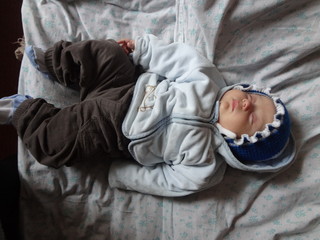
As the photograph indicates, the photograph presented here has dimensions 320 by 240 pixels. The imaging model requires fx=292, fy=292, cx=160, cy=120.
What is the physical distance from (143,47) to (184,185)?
18.5 inches

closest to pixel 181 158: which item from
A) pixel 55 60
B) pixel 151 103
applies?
pixel 151 103

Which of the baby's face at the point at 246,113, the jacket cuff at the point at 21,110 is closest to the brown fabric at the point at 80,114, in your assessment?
the jacket cuff at the point at 21,110

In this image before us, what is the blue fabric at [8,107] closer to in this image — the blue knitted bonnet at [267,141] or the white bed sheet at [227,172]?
the white bed sheet at [227,172]

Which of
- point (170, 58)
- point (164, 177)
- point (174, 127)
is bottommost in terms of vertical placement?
point (164, 177)

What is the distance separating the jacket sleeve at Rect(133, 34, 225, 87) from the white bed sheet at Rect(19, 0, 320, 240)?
47 millimetres

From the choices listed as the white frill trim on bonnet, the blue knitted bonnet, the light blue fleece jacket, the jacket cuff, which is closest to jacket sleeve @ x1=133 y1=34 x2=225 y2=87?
the light blue fleece jacket

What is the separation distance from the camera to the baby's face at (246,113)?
868 millimetres

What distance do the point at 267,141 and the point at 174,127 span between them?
11.0 inches

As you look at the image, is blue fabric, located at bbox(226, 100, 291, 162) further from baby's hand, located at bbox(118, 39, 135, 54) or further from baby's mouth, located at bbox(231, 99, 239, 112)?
baby's hand, located at bbox(118, 39, 135, 54)

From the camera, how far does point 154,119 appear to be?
90 centimetres

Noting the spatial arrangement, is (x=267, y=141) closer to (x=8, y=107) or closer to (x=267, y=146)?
(x=267, y=146)

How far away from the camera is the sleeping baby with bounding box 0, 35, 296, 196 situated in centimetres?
88

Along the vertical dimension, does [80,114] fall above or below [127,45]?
below

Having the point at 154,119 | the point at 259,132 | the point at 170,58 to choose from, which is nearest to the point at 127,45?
the point at 170,58
